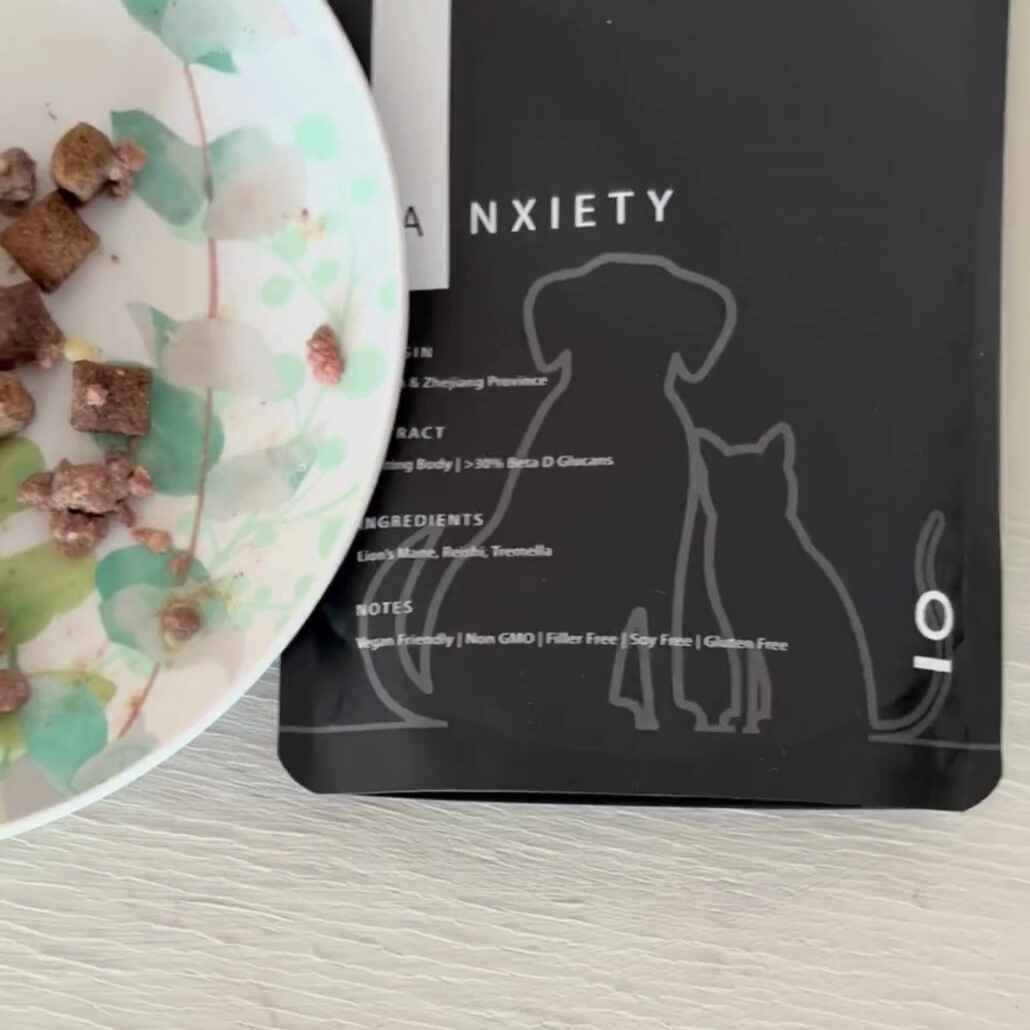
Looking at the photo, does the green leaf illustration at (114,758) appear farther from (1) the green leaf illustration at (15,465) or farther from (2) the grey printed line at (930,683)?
(2) the grey printed line at (930,683)

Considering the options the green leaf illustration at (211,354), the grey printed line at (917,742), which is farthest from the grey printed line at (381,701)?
the grey printed line at (917,742)

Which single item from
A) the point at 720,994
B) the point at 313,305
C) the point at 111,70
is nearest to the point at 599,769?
the point at 720,994

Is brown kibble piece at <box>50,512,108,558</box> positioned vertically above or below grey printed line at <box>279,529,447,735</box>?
above

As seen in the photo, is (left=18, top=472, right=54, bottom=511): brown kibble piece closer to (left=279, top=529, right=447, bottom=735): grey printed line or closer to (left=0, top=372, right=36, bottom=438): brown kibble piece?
(left=0, top=372, right=36, bottom=438): brown kibble piece

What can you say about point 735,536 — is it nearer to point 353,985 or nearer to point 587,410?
point 587,410

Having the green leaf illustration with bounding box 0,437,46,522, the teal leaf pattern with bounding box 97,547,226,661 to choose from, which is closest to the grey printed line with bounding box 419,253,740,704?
the teal leaf pattern with bounding box 97,547,226,661

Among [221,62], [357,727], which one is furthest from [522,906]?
[221,62]

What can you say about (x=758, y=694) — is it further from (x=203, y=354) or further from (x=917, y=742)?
(x=203, y=354)
